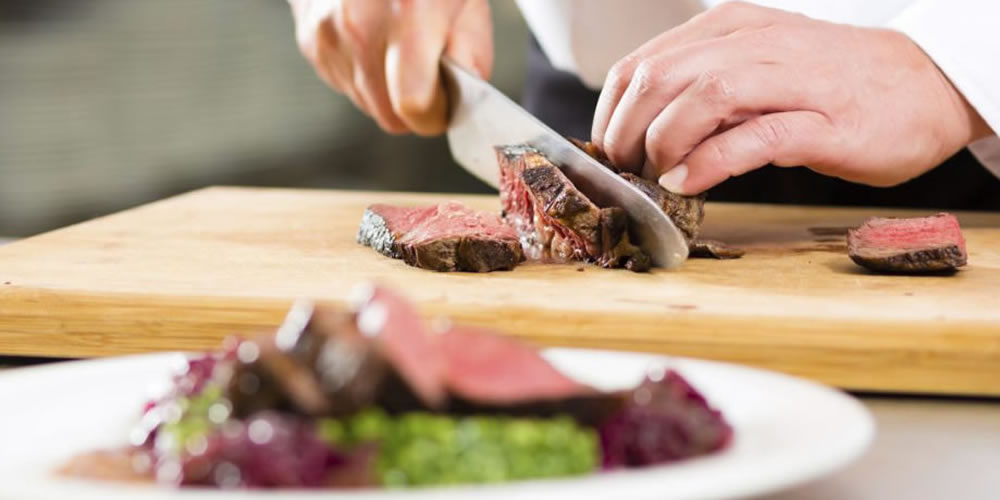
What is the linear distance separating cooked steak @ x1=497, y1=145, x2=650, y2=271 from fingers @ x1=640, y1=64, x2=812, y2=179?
24 cm

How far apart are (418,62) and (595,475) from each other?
2.44 m

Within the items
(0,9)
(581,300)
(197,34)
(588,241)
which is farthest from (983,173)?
(0,9)

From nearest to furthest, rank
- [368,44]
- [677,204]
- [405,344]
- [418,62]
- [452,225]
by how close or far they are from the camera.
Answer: [405,344] → [452,225] → [677,204] → [418,62] → [368,44]

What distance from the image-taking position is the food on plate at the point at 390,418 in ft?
4.04

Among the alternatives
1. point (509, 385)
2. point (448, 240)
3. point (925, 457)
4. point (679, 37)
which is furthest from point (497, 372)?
point (679, 37)

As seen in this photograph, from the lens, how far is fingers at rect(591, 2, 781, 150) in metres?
2.90

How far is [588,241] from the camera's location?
8.82ft

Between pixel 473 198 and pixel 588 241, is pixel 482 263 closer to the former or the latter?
pixel 588 241

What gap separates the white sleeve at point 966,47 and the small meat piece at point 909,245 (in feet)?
1.63

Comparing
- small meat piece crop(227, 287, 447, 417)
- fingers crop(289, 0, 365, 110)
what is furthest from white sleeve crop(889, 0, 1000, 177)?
small meat piece crop(227, 287, 447, 417)

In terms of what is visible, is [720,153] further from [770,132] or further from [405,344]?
[405,344]

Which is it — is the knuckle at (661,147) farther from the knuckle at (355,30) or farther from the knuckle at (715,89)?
the knuckle at (355,30)

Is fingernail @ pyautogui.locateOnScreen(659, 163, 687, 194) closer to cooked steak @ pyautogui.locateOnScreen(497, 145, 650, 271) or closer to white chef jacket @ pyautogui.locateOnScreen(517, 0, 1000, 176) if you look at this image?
cooked steak @ pyautogui.locateOnScreen(497, 145, 650, 271)

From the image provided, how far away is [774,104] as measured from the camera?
2881 millimetres
